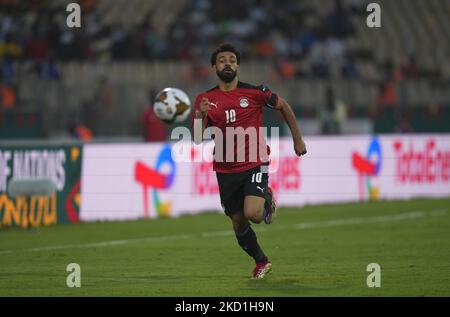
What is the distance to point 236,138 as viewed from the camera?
11.1 metres

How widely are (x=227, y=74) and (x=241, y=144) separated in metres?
0.76

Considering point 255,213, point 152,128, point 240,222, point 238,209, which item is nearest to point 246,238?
point 240,222

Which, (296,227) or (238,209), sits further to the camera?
(296,227)

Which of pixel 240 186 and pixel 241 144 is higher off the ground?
pixel 241 144

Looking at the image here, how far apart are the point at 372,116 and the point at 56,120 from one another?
31.6ft

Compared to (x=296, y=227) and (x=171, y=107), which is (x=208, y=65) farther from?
(x=171, y=107)

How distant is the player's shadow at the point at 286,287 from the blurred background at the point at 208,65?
46.0 ft

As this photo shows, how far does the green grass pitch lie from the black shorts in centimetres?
78

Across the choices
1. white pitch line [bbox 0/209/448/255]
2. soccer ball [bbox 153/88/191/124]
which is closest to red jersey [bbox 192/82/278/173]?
soccer ball [bbox 153/88/191/124]

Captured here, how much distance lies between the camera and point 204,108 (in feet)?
35.7

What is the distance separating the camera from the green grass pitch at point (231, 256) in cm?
1027

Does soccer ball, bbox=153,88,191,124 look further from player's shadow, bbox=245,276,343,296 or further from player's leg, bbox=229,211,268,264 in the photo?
player's shadow, bbox=245,276,343,296

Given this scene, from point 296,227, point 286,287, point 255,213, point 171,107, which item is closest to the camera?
point 286,287


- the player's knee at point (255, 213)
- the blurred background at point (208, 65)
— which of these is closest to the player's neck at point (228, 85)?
the player's knee at point (255, 213)
